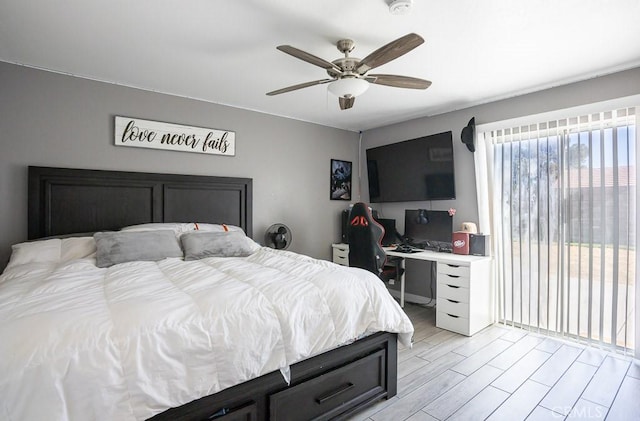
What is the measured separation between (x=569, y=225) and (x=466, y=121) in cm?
154

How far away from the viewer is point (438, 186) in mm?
3926

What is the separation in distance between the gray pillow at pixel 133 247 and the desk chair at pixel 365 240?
1605mm

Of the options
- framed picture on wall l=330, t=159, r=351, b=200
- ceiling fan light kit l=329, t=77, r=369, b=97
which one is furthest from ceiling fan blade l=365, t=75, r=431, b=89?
framed picture on wall l=330, t=159, r=351, b=200

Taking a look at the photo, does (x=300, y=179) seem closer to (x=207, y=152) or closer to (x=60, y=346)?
(x=207, y=152)

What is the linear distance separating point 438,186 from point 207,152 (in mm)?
2763

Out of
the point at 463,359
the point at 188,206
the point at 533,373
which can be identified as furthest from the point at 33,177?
the point at 533,373

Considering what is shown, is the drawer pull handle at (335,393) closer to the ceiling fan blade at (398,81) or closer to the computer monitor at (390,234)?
the ceiling fan blade at (398,81)

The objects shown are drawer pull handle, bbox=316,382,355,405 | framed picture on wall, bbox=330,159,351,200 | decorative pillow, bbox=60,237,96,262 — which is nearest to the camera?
drawer pull handle, bbox=316,382,355,405

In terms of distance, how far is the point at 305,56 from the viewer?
2.02 m

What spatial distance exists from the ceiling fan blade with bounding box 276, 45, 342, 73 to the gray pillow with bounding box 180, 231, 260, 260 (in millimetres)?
1690

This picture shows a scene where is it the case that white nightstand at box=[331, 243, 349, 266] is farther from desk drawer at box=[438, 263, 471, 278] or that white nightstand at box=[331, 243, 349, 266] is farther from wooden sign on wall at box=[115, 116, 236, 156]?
wooden sign on wall at box=[115, 116, 236, 156]

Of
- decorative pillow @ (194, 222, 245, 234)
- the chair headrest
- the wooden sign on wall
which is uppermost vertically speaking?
the wooden sign on wall

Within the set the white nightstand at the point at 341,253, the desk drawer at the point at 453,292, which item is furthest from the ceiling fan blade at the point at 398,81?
the white nightstand at the point at 341,253

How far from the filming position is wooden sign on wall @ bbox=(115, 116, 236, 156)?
316 centimetres
